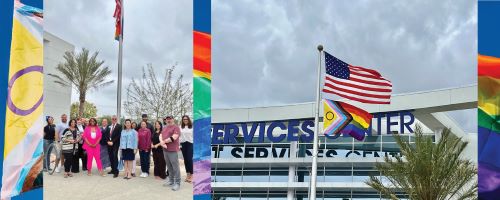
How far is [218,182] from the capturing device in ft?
104

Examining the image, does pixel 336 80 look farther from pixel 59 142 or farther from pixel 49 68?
pixel 49 68

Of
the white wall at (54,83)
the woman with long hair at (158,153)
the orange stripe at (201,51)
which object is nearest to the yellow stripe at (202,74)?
the orange stripe at (201,51)

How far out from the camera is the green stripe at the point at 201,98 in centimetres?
726

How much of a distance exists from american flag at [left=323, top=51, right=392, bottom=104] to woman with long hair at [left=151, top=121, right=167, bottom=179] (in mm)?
3782

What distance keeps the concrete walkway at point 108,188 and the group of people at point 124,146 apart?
188 millimetres

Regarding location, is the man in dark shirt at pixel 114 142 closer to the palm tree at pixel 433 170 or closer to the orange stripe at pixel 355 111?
the orange stripe at pixel 355 111

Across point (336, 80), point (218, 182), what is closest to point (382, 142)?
point (218, 182)

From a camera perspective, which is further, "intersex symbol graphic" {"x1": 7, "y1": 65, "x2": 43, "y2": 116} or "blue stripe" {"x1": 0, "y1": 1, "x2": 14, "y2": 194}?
"blue stripe" {"x1": 0, "y1": 1, "x2": 14, "y2": 194}

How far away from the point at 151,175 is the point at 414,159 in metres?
6.40

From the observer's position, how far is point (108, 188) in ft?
37.4

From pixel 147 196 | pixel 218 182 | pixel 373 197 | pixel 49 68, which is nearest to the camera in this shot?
pixel 147 196

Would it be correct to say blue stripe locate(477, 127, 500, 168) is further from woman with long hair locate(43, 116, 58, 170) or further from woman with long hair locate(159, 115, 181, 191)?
woman with long hair locate(43, 116, 58, 170)

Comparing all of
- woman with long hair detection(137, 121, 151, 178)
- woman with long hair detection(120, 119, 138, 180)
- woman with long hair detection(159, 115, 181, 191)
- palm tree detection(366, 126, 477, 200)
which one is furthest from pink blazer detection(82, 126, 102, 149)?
palm tree detection(366, 126, 477, 200)

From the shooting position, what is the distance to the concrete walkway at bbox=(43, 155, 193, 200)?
1092 centimetres
